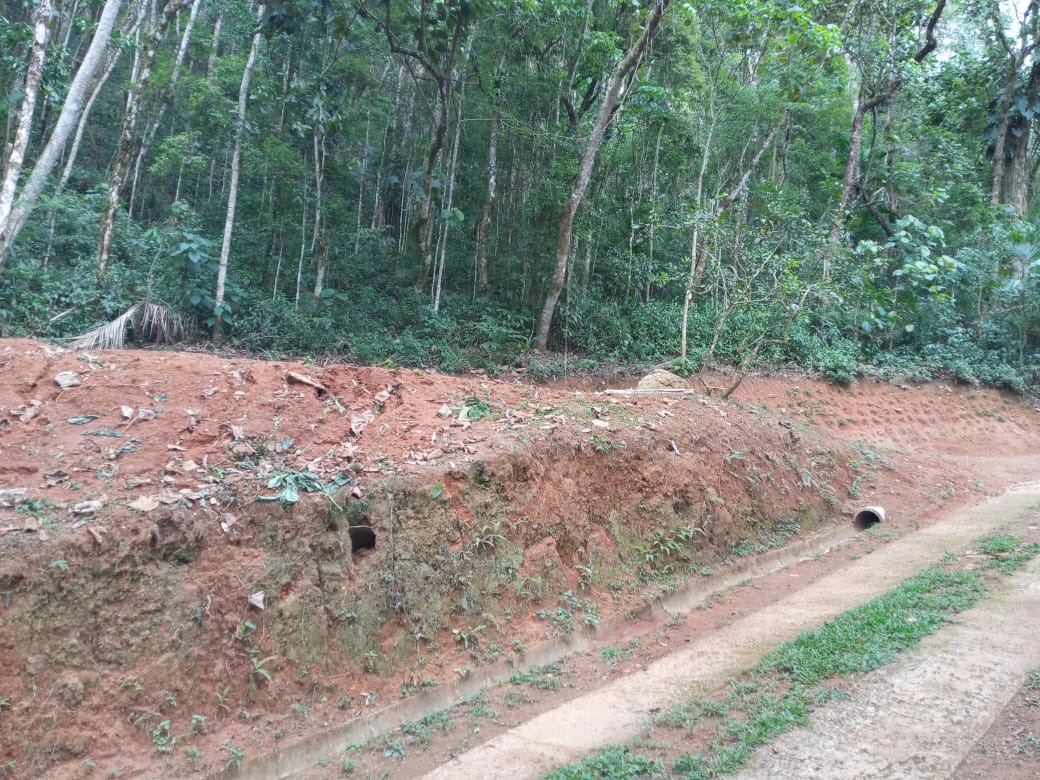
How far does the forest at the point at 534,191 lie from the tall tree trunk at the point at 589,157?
0.06 m

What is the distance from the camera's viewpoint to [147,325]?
1044 centimetres

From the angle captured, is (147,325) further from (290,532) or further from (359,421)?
(290,532)

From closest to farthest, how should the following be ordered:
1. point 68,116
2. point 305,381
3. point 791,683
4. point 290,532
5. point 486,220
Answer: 1. point 791,683
2. point 290,532
3. point 305,381
4. point 68,116
5. point 486,220

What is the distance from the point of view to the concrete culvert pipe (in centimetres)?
869

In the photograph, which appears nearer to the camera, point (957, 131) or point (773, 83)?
point (773, 83)

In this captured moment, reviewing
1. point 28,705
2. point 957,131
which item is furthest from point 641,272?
point 28,705

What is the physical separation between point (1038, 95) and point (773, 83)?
26.3 ft

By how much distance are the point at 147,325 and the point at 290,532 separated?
703 centimetres

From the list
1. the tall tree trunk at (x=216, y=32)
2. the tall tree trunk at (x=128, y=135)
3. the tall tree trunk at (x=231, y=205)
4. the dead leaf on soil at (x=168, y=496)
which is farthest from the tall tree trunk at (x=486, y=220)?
the dead leaf on soil at (x=168, y=496)

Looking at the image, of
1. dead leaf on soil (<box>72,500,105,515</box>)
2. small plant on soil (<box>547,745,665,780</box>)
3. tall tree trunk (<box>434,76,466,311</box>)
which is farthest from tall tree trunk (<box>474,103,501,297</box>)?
small plant on soil (<box>547,745,665,780</box>)

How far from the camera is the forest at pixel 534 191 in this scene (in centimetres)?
1102

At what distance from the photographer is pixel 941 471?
35.6 feet

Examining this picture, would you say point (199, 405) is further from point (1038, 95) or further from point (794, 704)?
point (1038, 95)

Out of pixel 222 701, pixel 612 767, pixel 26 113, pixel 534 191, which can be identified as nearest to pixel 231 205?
pixel 26 113
